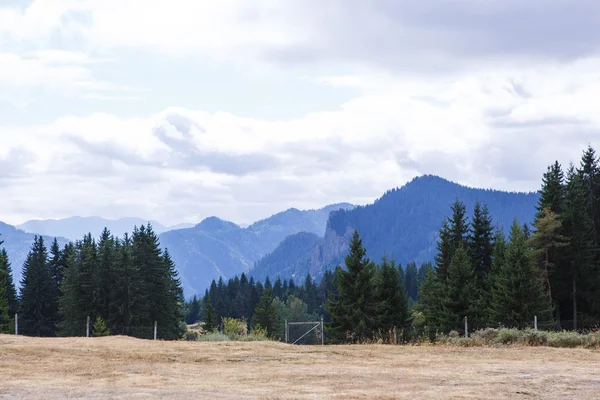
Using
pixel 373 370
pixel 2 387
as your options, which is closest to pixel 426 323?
pixel 373 370

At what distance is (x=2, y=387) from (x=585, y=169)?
72324 mm

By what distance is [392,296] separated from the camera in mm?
67312

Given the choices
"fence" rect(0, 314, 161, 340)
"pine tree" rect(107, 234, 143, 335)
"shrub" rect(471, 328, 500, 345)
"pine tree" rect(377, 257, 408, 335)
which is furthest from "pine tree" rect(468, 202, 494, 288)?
"shrub" rect(471, 328, 500, 345)

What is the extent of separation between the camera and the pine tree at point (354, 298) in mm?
62594

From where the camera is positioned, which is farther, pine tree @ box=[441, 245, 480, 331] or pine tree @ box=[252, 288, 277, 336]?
pine tree @ box=[252, 288, 277, 336]

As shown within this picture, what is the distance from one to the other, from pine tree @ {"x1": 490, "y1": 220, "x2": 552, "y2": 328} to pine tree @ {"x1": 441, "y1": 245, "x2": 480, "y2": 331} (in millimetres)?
4613

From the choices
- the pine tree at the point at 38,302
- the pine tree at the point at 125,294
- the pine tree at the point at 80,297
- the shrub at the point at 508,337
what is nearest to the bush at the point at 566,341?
the shrub at the point at 508,337

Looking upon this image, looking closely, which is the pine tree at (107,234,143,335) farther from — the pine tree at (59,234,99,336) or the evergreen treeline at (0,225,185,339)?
the pine tree at (59,234,99,336)

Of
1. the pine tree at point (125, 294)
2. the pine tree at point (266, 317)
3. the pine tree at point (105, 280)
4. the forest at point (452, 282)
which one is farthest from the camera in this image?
the pine tree at point (266, 317)

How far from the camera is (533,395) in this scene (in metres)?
15.2

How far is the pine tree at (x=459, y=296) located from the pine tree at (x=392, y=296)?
448 centimetres

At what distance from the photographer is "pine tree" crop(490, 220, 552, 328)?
55.8m

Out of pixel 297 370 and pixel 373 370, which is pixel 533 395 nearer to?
pixel 373 370

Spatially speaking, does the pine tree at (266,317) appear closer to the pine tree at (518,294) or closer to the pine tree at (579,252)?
the pine tree at (579,252)
